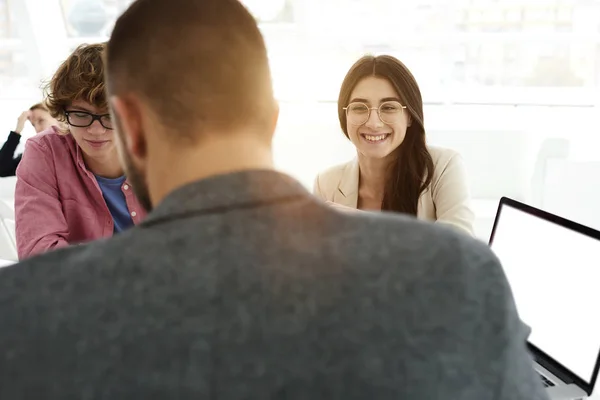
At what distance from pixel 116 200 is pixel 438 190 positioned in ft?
3.56

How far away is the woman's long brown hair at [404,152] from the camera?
2.15 meters

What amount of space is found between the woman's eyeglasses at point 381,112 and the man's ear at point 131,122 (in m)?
1.58

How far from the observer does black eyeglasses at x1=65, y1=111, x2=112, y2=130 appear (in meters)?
1.75

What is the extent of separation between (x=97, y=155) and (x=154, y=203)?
123 cm

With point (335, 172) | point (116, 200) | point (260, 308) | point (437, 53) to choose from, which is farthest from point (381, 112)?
point (437, 53)

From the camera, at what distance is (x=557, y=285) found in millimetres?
1225

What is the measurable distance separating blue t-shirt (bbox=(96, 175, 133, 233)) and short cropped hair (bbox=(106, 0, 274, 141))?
1.20 metres

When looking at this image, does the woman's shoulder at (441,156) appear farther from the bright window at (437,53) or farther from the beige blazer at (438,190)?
the bright window at (437,53)

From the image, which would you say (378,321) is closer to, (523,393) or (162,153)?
(523,393)

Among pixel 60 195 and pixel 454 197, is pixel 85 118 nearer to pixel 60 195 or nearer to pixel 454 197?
pixel 60 195

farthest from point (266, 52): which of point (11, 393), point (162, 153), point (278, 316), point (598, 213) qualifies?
point (598, 213)

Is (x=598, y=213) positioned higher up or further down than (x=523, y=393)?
further down

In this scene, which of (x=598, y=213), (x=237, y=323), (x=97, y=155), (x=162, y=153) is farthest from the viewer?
(x=598, y=213)

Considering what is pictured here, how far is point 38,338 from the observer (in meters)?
0.55
